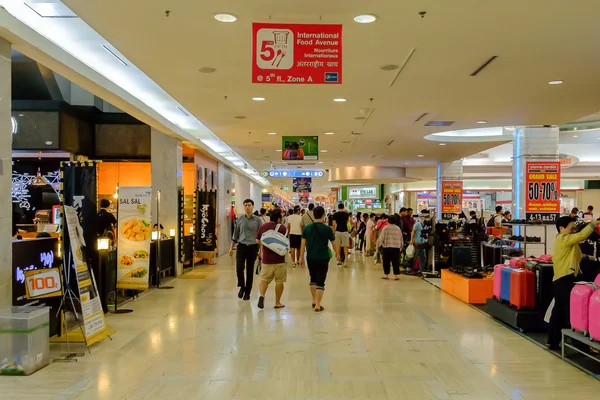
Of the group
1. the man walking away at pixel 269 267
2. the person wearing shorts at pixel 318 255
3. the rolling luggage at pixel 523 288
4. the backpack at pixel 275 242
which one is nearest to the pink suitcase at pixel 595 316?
the rolling luggage at pixel 523 288

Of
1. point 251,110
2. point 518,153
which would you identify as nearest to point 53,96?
point 251,110

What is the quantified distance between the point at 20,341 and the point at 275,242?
138 inches

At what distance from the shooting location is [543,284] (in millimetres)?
6012

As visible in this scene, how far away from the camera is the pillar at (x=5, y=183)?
4.80 m

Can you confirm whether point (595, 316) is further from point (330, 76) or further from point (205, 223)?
point (205, 223)

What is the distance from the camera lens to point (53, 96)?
33.8 feet

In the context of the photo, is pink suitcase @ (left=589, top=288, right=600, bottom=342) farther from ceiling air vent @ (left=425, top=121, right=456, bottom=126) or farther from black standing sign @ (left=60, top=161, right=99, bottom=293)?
ceiling air vent @ (left=425, top=121, right=456, bottom=126)

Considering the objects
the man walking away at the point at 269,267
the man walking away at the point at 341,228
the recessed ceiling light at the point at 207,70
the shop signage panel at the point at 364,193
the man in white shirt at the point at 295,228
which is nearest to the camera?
the recessed ceiling light at the point at 207,70

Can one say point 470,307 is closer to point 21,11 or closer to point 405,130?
point 405,130

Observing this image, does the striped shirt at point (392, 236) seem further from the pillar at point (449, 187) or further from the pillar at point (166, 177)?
the pillar at point (449, 187)

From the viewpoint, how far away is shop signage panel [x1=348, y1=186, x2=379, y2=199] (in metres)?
32.2

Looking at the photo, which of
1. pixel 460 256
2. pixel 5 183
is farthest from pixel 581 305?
pixel 5 183

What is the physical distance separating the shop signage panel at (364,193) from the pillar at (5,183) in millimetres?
28043

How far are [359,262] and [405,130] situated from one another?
4774 mm
